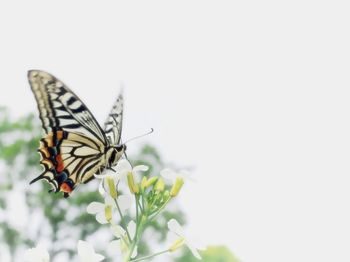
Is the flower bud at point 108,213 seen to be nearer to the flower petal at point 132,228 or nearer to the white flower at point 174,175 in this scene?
the flower petal at point 132,228

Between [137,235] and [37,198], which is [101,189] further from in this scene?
[37,198]

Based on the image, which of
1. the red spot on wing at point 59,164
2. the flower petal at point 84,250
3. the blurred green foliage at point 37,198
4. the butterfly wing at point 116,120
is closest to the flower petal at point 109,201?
the flower petal at point 84,250

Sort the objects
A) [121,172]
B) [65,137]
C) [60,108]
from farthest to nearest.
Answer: [65,137]
[60,108]
[121,172]

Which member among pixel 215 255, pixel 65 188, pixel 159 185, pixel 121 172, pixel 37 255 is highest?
pixel 121 172

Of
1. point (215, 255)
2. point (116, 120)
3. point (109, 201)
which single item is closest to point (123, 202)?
point (109, 201)

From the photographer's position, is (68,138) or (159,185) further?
(68,138)

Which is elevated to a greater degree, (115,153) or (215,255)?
(115,153)

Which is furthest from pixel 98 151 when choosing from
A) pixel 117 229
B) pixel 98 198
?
pixel 98 198
